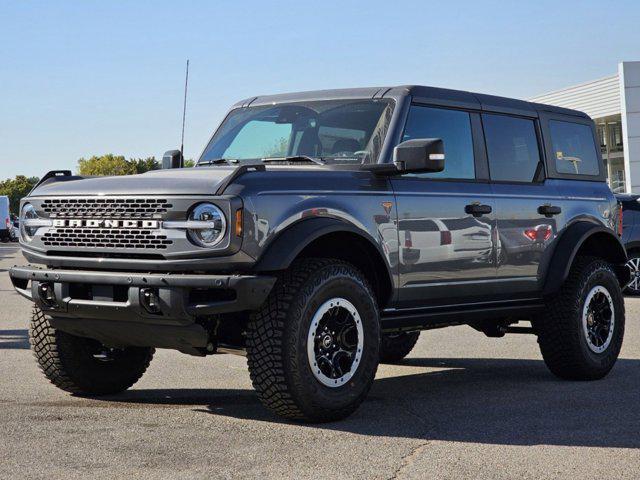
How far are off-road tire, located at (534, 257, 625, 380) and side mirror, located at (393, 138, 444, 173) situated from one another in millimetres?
2133

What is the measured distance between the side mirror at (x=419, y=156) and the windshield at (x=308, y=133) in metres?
0.33

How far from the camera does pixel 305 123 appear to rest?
25.0 feet

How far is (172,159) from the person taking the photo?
27.9 feet

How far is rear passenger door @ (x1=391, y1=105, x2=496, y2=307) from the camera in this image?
7086mm

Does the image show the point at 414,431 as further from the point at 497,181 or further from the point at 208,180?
the point at 497,181

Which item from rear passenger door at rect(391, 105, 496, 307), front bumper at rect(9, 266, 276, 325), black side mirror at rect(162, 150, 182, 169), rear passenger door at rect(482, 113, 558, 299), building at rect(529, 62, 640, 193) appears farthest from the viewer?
building at rect(529, 62, 640, 193)

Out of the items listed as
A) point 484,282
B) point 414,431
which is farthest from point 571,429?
point 484,282

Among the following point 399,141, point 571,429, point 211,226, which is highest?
point 399,141

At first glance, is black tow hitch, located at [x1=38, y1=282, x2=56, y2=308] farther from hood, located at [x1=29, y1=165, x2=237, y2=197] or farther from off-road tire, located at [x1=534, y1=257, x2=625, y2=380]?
off-road tire, located at [x1=534, y1=257, x2=625, y2=380]

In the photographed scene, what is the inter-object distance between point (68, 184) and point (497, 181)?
9.95 ft

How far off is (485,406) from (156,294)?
2.37 m

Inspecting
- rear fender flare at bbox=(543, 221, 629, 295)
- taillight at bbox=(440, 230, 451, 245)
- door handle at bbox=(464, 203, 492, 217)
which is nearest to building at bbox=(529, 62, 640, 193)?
rear fender flare at bbox=(543, 221, 629, 295)

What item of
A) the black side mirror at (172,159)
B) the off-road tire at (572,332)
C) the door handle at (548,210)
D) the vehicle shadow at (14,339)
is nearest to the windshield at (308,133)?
the black side mirror at (172,159)

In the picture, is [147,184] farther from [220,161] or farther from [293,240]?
[220,161]
